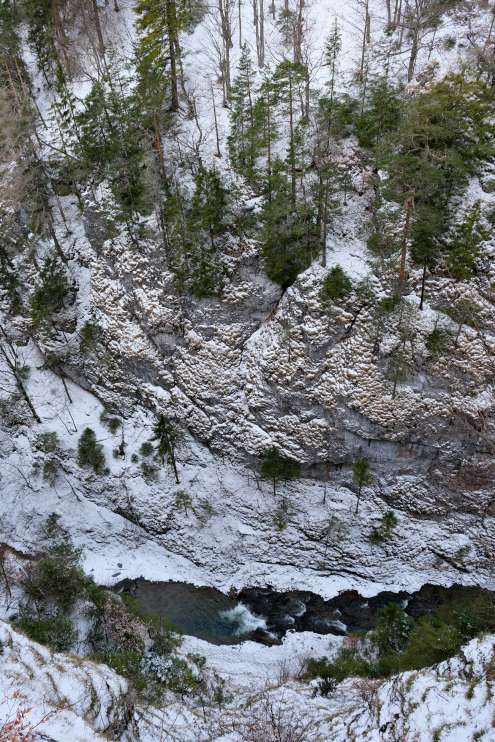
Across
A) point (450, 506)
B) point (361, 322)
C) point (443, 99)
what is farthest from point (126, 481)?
point (443, 99)

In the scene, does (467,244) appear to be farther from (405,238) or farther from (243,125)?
(243,125)

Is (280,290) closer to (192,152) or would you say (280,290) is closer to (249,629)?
(192,152)

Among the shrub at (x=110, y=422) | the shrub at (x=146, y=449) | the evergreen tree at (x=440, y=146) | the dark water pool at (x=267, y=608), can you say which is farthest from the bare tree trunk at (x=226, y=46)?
the dark water pool at (x=267, y=608)

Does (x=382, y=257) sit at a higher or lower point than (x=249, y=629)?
higher

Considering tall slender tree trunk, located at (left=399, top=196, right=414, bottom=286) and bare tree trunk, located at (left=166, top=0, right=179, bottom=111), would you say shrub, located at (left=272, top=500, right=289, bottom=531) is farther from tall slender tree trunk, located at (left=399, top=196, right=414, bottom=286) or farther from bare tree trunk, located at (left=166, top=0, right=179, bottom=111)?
bare tree trunk, located at (left=166, top=0, right=179, bottom=111)

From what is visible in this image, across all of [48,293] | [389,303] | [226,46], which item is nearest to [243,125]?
[226,46]

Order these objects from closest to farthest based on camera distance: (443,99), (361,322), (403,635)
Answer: (403,635), (443,99), (361,322)

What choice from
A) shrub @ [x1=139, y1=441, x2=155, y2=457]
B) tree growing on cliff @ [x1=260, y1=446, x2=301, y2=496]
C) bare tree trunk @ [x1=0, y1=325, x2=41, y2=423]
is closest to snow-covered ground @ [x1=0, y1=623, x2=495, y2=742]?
tree growing on cliff @ [x1=260, y1=446, x2=301, y2=496]
